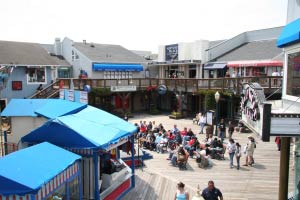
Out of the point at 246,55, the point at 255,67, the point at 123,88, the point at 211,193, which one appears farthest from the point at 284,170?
the point at 246,55

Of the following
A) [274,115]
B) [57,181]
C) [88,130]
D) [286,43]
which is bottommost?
[57,181]

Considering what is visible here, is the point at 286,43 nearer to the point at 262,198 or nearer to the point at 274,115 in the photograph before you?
the point at 274,115

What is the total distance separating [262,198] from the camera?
10203mm

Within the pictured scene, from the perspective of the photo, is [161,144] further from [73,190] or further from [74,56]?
[74,56]

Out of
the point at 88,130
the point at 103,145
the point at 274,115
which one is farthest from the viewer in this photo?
the point at 88,130

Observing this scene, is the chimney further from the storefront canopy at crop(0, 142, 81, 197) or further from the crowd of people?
the storefront canopy at crop(0, 142, 81, 197)

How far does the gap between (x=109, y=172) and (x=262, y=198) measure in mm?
5284

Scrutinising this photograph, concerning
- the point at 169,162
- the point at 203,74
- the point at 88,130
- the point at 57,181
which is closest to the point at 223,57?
the point at 203,74

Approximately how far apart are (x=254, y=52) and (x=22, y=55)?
21718 mm

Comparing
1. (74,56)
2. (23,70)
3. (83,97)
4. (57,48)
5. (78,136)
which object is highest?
(57,48)

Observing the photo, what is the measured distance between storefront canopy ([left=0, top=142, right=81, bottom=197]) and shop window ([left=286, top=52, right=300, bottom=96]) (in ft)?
19.1

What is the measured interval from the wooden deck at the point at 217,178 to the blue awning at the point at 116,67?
1833cm

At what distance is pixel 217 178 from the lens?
40.1 feet

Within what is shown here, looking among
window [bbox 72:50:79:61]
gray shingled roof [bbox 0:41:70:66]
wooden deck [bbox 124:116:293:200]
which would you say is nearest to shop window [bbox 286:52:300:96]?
wooden deck [bbox 124:116:293:200]
